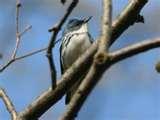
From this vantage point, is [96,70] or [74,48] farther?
[74,48]

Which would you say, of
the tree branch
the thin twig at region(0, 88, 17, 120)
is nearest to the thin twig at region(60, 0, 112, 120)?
the tree branch

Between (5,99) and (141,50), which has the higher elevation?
(141,50)

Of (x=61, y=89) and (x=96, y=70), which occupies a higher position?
(x=96, y=70)

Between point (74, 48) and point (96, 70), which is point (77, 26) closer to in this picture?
point (74, 48)

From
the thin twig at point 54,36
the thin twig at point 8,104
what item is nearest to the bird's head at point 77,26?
the thin twig at point 8,104

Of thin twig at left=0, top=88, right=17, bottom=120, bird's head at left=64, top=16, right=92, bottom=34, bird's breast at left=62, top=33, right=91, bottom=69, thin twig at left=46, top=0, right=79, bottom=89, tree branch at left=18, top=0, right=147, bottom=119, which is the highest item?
thin twig at left=46, top=0, right=79, bottom=89

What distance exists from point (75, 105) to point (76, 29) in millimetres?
3590

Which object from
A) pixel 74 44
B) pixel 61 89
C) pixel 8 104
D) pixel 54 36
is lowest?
pixel 74 44

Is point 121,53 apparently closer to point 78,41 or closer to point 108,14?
point 108,14

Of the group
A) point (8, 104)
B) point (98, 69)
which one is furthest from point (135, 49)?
point (8, 104)

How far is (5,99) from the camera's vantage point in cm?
226

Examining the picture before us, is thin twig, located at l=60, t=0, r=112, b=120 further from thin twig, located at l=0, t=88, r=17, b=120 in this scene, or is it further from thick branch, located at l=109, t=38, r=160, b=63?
thin twig, located at l=0, t=88, r=17, b=120

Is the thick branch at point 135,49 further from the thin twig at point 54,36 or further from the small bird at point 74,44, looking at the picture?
the small bird at point 74,44

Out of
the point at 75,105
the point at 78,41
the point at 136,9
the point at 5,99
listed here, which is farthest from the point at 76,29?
the point at 75,105
